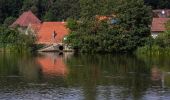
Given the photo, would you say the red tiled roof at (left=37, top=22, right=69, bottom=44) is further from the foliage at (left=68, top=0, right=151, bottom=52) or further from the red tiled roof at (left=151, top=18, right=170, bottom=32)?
the red tiled roof at (left=151, top=18, right=170, bottom=32)

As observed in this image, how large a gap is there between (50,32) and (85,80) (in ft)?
144

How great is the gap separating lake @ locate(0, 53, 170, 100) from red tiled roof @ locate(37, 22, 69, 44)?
26.3m

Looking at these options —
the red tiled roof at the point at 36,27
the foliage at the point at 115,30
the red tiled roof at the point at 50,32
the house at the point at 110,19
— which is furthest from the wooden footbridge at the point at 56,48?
the red tiled roof at the point at 36,27

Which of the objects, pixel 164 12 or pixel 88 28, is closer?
pixel 88 28

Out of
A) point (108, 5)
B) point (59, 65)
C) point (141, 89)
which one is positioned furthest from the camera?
point (108, 5)

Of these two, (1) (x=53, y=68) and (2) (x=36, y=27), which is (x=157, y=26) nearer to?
(2) (x=36, y=27)

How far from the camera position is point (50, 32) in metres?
83.4

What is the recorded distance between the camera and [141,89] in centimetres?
3544

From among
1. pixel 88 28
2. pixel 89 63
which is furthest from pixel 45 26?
pixel 89 63

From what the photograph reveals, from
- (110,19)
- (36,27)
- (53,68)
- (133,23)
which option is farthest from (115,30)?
(53,68)

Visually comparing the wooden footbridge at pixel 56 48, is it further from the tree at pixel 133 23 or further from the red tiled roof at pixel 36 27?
the tree at pixel 133 23

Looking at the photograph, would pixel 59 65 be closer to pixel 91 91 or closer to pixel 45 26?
pixel 91 91

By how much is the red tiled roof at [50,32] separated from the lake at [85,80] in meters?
26.3

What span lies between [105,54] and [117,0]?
25.9 feet
